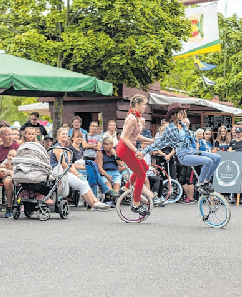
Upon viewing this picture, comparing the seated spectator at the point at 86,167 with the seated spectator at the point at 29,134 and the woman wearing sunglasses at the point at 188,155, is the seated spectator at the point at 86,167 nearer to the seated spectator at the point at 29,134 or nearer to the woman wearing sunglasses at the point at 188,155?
the seated spectator at the point at 29,134

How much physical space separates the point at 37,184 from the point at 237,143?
738cm

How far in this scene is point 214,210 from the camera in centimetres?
1114

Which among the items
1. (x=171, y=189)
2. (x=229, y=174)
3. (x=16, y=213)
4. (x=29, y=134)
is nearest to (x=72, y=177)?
(x=29, y=134)

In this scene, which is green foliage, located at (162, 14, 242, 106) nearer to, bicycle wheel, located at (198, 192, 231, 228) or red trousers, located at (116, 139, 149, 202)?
red trousers, located at (116, 139, 149, 202)

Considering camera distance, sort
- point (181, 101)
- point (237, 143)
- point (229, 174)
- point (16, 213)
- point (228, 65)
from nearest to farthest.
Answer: point (16, 213) → point (229, 174) → point (237, 143) → point (181, 101) → point (228, 65)

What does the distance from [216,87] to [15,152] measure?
32.7 meters

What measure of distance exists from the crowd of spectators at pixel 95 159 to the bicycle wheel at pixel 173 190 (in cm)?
23

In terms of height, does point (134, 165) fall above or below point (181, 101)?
below

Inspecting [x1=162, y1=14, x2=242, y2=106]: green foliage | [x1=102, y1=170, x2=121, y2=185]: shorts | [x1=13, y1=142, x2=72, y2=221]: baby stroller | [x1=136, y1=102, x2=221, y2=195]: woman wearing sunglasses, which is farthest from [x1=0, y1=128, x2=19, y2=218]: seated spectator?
[x1=162, y1=14, x2=242, y2=106]: green foliage

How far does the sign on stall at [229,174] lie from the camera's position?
1755 centimetres

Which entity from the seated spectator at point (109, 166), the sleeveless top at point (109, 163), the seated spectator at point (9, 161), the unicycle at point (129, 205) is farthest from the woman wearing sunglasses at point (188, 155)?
the sleeveless top at point (109, 163)

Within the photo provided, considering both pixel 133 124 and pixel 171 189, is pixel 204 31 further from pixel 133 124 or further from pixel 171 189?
pixel 133 124

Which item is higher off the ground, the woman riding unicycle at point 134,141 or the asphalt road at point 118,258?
the woman riding unicycle at point 134,141

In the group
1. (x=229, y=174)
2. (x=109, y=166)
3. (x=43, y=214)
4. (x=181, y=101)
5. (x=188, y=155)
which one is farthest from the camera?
(x=181, y=101)
